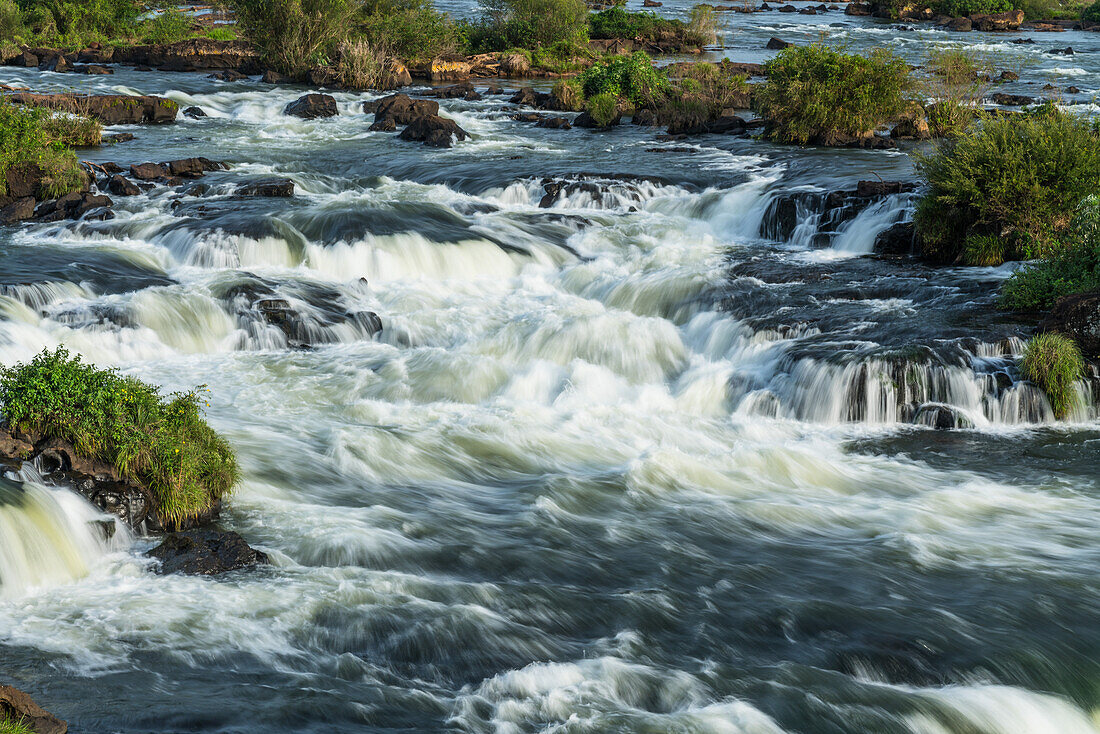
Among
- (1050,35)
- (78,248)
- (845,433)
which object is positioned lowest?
(845,433)

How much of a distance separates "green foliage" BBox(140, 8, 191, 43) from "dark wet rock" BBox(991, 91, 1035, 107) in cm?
3541

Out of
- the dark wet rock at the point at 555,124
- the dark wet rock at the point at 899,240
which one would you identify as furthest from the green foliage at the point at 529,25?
the dark wet rock at the point at 899,240

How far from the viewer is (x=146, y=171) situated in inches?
916

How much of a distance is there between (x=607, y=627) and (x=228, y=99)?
1243 inches

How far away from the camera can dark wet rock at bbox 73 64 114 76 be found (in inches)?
1528

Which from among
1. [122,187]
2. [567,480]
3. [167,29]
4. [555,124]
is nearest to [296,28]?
[167,29]

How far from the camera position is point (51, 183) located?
21.6 metres

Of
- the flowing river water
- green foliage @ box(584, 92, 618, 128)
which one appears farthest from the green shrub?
green foliage @ box(584, 92, 618, 128)

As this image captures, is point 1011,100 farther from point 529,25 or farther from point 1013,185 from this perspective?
point 529,25

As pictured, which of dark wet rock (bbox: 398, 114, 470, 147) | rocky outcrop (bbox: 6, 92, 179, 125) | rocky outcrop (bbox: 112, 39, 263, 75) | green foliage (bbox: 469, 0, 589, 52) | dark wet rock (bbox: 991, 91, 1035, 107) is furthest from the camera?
green foliage (bbox: 469, 0, 589, 52)

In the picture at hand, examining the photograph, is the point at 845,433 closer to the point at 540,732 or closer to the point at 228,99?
the point at 540,732

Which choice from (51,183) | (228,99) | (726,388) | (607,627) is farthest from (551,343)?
(228,99)

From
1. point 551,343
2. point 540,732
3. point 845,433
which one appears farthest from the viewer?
point 551,343

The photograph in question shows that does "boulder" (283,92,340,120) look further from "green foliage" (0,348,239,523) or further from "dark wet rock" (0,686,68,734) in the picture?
"dark wet rock" (0,686,68,734)
